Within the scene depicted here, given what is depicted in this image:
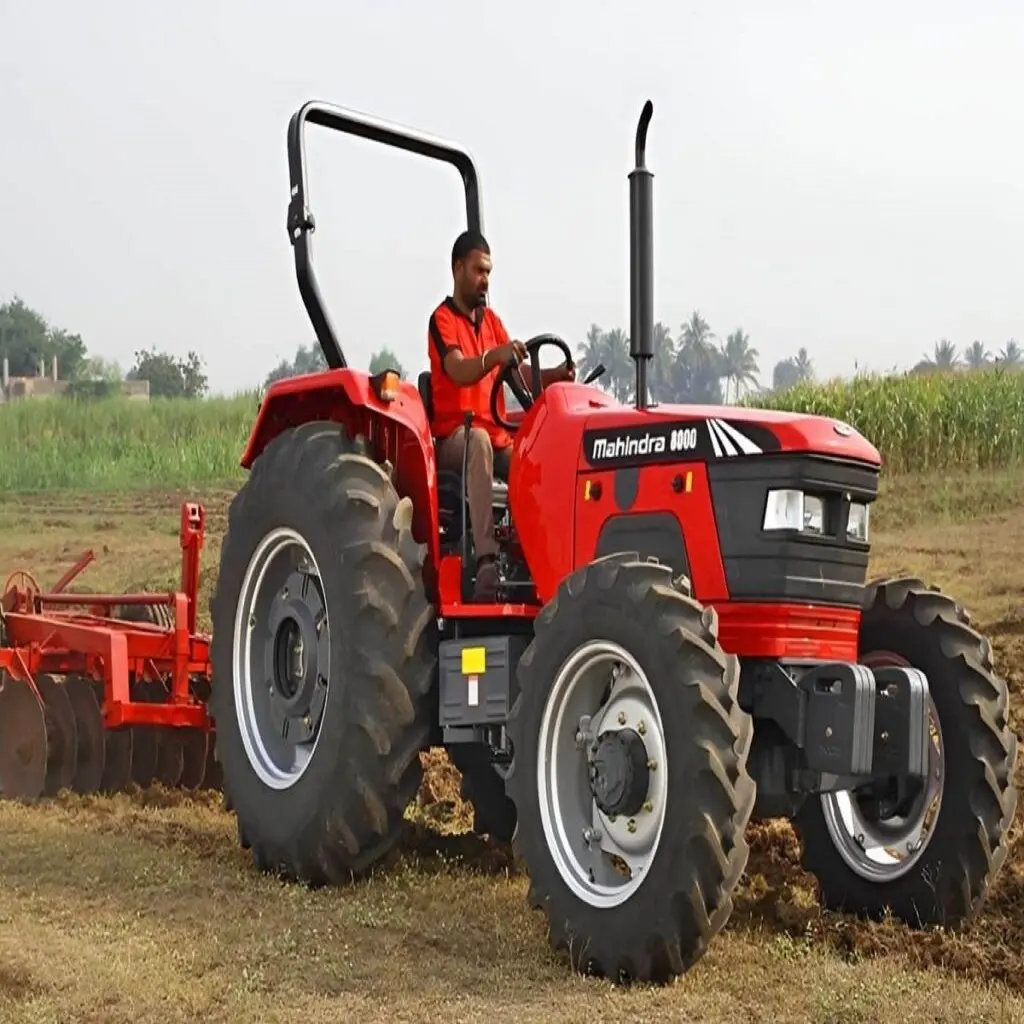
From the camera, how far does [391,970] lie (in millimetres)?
4223

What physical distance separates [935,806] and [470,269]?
2.57 metres

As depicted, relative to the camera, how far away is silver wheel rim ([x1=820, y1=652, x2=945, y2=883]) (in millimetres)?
5023

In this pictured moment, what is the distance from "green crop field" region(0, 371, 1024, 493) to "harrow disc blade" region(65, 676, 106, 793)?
7.73 meters

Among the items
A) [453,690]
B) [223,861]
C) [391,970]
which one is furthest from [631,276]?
[223,861]

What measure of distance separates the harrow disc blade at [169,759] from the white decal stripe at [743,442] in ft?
12.1

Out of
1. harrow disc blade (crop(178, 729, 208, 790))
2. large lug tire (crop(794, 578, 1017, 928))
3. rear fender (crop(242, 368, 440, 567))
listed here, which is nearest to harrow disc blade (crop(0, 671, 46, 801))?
harrow disc blade (crop(178, 729, 208, 790))

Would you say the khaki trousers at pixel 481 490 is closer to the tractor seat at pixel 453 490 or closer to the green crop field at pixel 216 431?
the tractor seat at pixel 453 490

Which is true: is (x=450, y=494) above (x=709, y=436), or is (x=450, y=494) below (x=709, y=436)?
below

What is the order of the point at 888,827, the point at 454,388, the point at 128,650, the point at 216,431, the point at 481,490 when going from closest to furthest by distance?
the point at 888,827
the point at 481,490
the point at 454,388
the point at 128,650
the point at 216,431

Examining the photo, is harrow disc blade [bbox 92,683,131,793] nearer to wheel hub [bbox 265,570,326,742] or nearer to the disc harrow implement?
the disc harrow implement

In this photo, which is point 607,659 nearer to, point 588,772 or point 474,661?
point 588,772

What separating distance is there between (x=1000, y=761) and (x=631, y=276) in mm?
1928

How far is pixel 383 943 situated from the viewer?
4.53 m

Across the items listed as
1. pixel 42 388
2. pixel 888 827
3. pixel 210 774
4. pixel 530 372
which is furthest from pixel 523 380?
pixel 42 388
